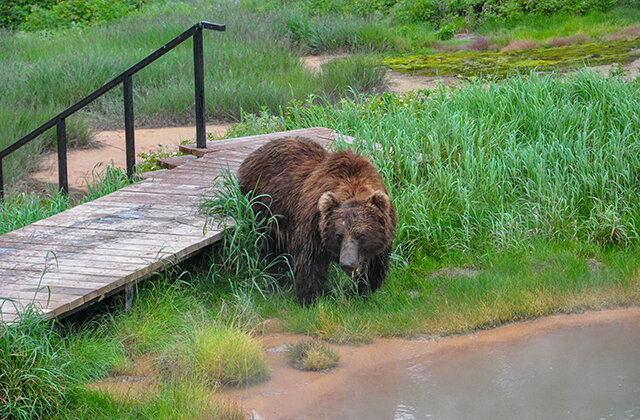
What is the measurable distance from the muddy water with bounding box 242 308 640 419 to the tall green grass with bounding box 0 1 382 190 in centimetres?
605

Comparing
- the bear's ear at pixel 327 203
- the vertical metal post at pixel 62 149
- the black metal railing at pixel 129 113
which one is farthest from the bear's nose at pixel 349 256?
the vertical metal post at pixel 62 149

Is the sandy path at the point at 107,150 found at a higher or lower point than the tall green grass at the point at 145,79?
lower

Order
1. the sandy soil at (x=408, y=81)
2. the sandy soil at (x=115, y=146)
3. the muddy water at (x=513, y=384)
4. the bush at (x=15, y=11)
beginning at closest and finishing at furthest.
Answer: the muddy water at (x=513, y=384) < the sandy soil at (x=115, y=146) < the sandy soil at (x=408, y=81) < the bush at (x=15, y=11)

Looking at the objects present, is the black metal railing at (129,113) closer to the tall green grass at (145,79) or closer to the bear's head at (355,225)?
the tall green grass at (145,79)

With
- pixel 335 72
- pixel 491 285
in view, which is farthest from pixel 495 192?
pixel 335 72

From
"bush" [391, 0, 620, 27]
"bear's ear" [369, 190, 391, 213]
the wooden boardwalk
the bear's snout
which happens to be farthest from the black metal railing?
"bush" [391, 0, 620, 27]

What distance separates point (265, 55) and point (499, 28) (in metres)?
6.74

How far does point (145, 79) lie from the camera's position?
12688 millimetres

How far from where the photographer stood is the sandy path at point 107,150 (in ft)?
31.4

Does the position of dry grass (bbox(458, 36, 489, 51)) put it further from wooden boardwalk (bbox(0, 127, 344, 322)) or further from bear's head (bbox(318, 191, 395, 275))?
bear's head (bbox(318, 191, 395, 275))

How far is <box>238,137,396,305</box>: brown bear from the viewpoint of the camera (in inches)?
193

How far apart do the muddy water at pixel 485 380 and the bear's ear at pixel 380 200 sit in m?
0.94

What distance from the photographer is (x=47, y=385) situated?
13.4ft

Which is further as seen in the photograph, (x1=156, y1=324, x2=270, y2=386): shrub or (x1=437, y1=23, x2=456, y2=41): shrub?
(x1=437, y1=23, x2=456, y2=41): shrub
